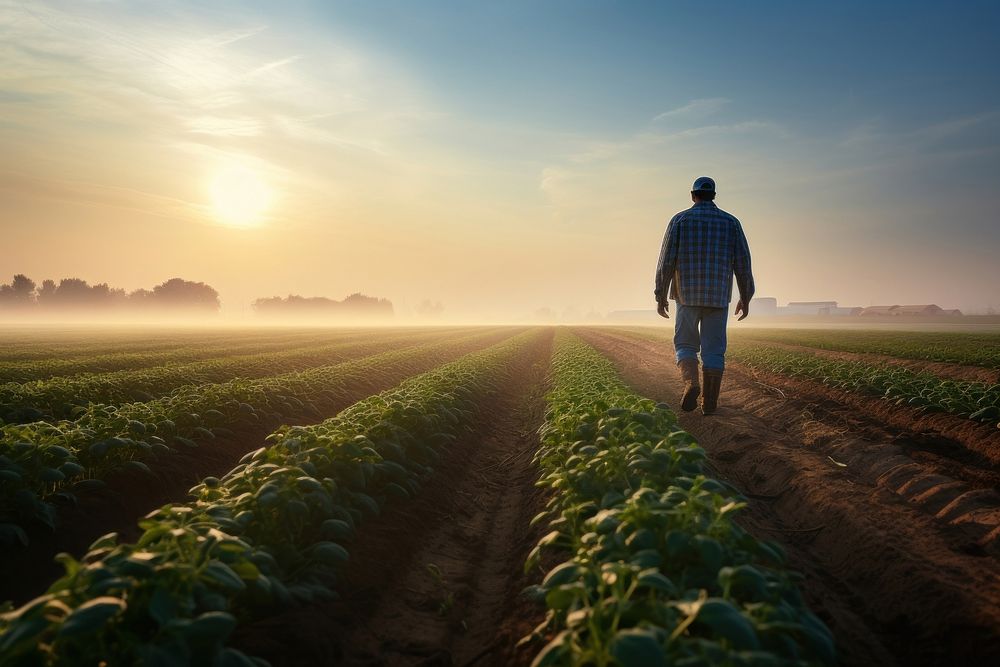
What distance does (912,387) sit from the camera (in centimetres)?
992

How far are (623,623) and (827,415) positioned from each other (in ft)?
26.2

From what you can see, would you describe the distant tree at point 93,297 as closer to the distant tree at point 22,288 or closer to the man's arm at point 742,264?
the distant tree at point 22,288

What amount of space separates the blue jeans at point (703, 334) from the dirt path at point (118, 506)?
712 cm

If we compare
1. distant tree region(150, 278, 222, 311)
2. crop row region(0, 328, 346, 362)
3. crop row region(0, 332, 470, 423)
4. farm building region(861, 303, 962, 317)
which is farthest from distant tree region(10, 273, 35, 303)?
farm building region(861, 303, 962, 317)

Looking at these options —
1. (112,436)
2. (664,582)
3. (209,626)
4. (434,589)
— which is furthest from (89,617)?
(112,436)

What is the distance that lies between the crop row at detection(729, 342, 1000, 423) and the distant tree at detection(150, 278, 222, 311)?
188m

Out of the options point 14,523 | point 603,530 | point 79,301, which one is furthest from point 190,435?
point 79,301

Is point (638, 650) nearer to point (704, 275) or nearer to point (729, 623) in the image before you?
point (729, 623)

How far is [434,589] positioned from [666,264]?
18.3ft

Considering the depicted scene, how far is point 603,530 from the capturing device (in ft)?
10.2

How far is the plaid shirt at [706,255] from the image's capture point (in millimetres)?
7789

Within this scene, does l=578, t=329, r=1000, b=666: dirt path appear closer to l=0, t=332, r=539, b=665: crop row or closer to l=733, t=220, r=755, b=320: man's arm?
l=733, t=220, r=755, b=320: man's arm

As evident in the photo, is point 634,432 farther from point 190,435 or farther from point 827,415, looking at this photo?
point 190,435

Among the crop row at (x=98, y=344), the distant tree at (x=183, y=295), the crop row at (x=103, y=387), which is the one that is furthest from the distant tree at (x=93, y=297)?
the crop row at (x=103, y=387)
